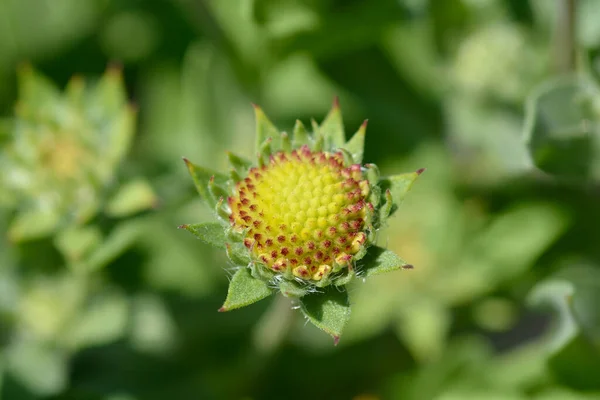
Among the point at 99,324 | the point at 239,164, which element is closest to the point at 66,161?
the point at 99,324

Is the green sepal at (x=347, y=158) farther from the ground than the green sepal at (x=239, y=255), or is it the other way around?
the green sepal at (x=347, y=158)

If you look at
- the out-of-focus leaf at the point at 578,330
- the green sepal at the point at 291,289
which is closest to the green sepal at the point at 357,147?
the green sepal at the point at 291,289

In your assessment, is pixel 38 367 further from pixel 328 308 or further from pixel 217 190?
pixel 328 308

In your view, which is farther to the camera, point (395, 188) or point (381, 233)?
point (381, 233)

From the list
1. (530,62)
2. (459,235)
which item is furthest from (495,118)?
(459,235)

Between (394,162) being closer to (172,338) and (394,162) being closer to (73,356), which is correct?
(172,338)

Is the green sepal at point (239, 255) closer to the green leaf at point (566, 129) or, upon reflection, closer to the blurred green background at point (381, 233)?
the blurred green background at point (381, 233)

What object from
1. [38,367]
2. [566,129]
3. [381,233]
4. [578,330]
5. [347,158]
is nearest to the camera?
[347,158]
